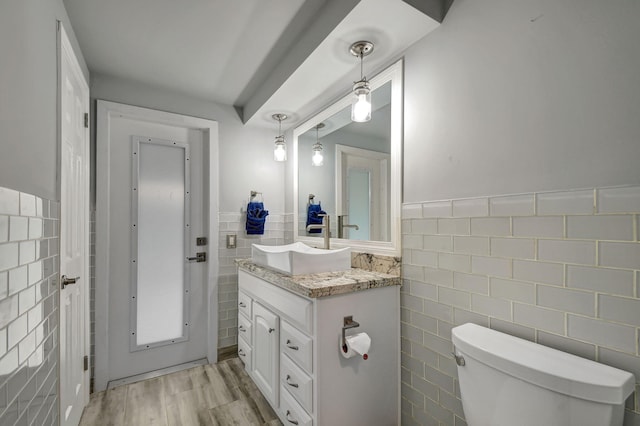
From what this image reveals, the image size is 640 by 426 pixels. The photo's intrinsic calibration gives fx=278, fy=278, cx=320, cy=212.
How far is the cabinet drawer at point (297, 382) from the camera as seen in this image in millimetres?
1324

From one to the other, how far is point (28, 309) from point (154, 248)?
1.41 m

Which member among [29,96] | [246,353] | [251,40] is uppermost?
[251,40]

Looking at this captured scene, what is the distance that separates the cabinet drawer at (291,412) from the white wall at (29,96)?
1.46 meters

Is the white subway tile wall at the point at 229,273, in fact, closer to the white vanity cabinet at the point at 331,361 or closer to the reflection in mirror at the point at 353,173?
the reflection in mirror at the point at 353,173

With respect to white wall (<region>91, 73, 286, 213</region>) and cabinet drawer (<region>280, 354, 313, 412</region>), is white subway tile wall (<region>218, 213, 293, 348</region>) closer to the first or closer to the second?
white wall (<region>91, 73, 286, 213</region>)

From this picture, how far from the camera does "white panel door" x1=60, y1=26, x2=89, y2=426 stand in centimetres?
136

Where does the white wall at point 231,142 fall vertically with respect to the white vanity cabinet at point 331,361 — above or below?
above

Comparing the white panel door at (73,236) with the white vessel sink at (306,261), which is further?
the white vessel sink at (306,261)

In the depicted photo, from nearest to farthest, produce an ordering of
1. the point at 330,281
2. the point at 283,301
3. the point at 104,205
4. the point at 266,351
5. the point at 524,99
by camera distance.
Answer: the point at 524,99 < the point at 330,281 < the point at 283,301 < the point at 266,351 < the point at 104,205

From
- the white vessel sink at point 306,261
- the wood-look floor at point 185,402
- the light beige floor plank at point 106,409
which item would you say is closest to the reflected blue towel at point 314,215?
the white vessel sink at point 306,261

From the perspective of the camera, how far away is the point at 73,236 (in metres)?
1.65

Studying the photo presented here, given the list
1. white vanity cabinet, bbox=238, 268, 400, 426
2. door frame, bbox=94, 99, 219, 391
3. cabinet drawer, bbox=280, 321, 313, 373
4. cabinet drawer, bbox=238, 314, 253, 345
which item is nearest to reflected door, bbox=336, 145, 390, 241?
white vanity cabinet, bbox=238, 268, 400, 426

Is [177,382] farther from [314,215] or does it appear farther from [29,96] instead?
[29,96]

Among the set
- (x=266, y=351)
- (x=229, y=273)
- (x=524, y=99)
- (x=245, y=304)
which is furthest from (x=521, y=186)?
(x=229, y=273)
